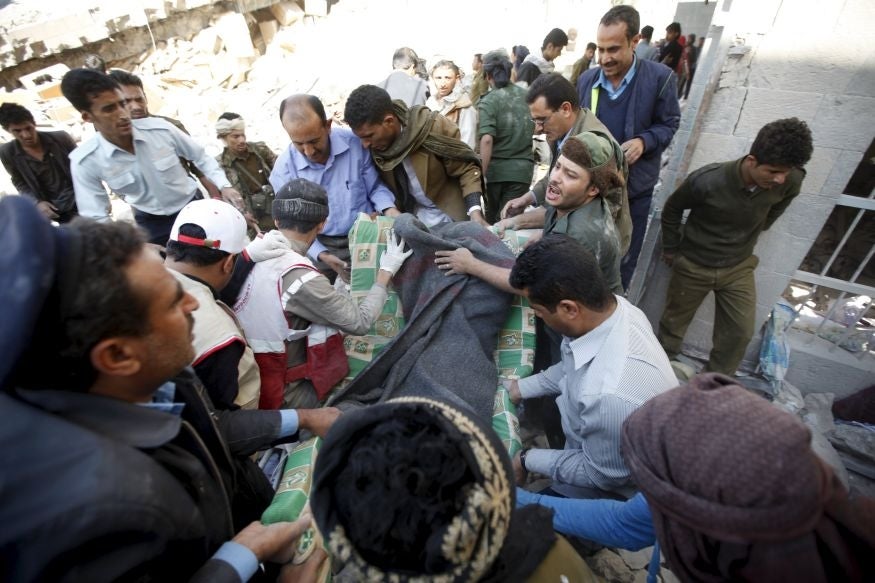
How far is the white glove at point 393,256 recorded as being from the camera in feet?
8.66

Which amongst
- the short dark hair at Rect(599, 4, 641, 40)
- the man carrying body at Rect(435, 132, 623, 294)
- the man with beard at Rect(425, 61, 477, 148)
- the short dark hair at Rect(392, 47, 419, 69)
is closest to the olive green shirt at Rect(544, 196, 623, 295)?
the man carrying body at Rect(435, 132, 623, 294)

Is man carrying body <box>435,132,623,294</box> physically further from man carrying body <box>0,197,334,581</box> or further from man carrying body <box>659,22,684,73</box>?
man carrying body <box>659,22,684,73</box>

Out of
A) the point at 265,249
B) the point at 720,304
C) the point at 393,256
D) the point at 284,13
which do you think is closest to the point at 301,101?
the point at 393,256

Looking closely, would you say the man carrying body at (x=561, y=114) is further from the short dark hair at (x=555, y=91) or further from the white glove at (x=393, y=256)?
the white glove at (x=393, y=256)

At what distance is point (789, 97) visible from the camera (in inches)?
112

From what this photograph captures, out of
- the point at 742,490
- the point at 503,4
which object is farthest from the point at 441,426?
the point at 503,4

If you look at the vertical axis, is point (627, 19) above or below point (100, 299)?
above

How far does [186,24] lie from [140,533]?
15266 millimetres

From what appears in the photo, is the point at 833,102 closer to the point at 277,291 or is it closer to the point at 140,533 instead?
the point at 277,291

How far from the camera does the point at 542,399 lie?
2789mm

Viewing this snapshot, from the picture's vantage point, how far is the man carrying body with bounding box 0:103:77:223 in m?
3.83

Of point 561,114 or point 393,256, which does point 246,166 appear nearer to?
point 393,256

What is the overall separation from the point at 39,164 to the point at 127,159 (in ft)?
5.74

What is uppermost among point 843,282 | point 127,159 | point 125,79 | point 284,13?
point 284,13
